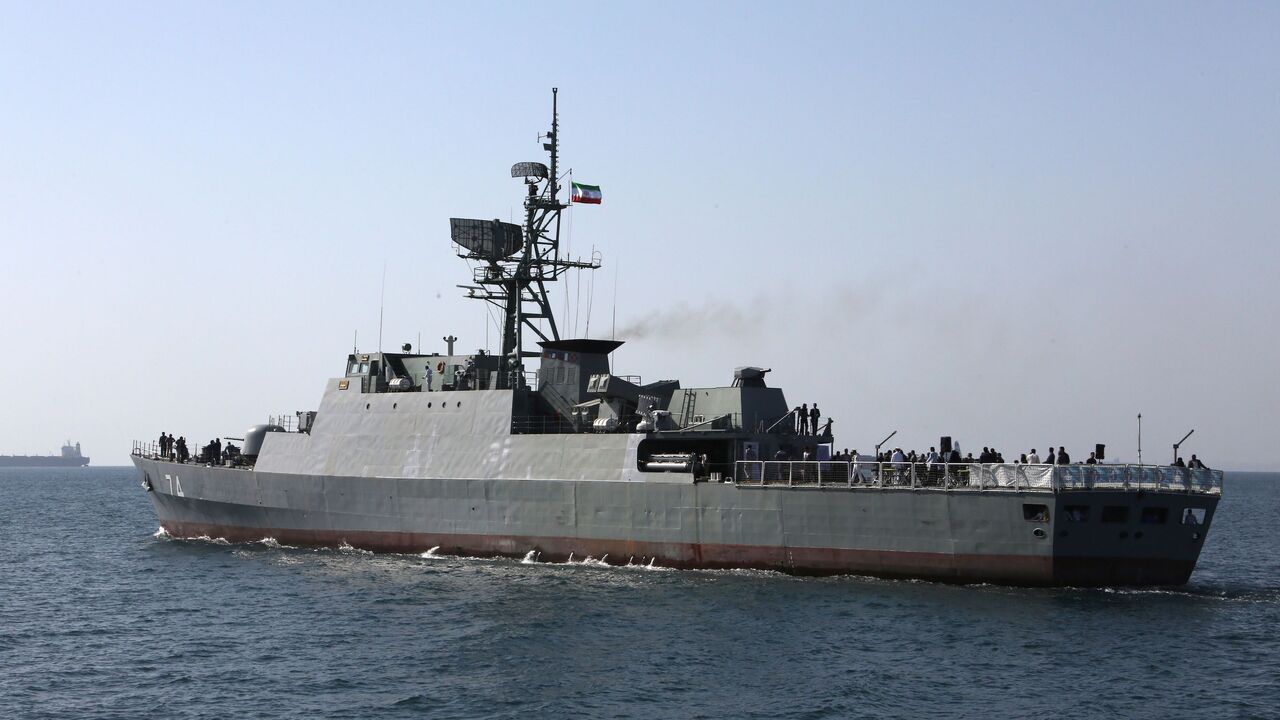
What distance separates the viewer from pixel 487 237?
35250 mm

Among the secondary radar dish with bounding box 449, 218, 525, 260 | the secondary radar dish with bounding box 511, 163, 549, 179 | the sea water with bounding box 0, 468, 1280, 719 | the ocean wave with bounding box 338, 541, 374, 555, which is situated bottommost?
the sea water with bounding box 0, 468, 1280, 719

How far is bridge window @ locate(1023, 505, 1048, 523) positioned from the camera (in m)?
23.8

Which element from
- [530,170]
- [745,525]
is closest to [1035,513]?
[745,525]

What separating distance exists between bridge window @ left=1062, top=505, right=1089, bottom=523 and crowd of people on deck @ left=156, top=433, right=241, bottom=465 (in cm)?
2694

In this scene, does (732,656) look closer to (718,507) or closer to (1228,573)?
(718,507)

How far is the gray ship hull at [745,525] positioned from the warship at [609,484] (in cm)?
5

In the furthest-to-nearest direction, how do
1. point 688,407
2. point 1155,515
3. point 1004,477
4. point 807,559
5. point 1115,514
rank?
point 688,407
point 807,559
point 1004,477
point 1155,515
point 1115,514

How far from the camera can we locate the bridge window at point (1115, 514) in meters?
23.8

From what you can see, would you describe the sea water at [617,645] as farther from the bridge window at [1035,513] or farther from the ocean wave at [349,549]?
the ocean wave at [349,549]

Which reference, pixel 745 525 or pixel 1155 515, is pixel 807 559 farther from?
pixel 1155 515

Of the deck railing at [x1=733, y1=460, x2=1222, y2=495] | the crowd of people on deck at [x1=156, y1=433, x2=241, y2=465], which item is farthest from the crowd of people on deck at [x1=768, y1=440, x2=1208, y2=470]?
the crowd of people on deck at [x1=156, y1=433, x2=241, y2=465]

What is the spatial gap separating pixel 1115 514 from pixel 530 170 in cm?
1947

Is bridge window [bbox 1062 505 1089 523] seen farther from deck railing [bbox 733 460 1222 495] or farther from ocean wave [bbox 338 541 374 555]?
ocean wave [bbox 338 541 374 555]

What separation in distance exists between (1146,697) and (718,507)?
12.1 metres
